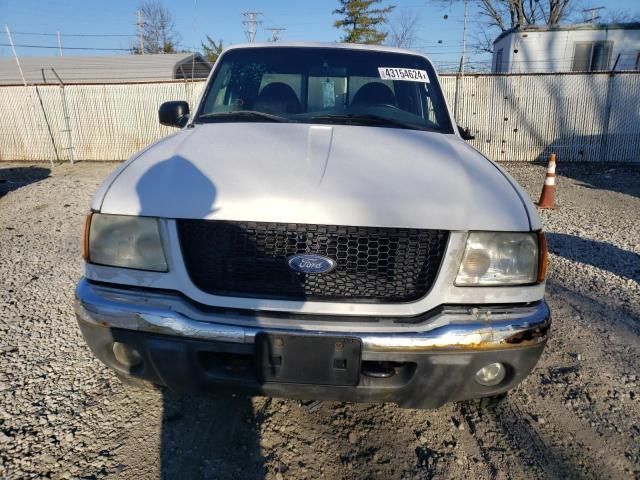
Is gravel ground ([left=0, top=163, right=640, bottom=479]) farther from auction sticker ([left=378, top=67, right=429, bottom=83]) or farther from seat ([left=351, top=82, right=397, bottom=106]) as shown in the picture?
auction sticker ([left=378, top=67, right=429, bottom=83])

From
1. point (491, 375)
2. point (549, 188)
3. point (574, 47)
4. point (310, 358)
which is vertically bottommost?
point (549, 188)

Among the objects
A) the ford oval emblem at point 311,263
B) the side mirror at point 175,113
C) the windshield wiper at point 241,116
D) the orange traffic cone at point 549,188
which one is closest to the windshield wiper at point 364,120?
the windshield wiper at point 241,116

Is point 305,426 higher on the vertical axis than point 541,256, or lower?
lower

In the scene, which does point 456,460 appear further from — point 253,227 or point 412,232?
point 253,227

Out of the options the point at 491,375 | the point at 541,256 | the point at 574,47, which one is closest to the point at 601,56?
the point at 574,47

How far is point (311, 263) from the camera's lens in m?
1.84

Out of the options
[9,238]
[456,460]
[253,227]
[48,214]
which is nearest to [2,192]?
[48,214]

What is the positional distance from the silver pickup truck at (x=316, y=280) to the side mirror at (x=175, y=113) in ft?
4.85

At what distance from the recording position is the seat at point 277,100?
119 inches

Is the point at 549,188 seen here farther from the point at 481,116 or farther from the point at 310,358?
the point at 310,358

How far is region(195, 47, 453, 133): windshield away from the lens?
3047 mm

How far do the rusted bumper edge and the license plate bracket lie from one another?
0.03m

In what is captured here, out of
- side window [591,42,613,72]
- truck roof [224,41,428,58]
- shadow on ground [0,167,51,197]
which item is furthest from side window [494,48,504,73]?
truck roof [224,41,428,58]

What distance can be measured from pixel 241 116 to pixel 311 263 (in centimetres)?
144
